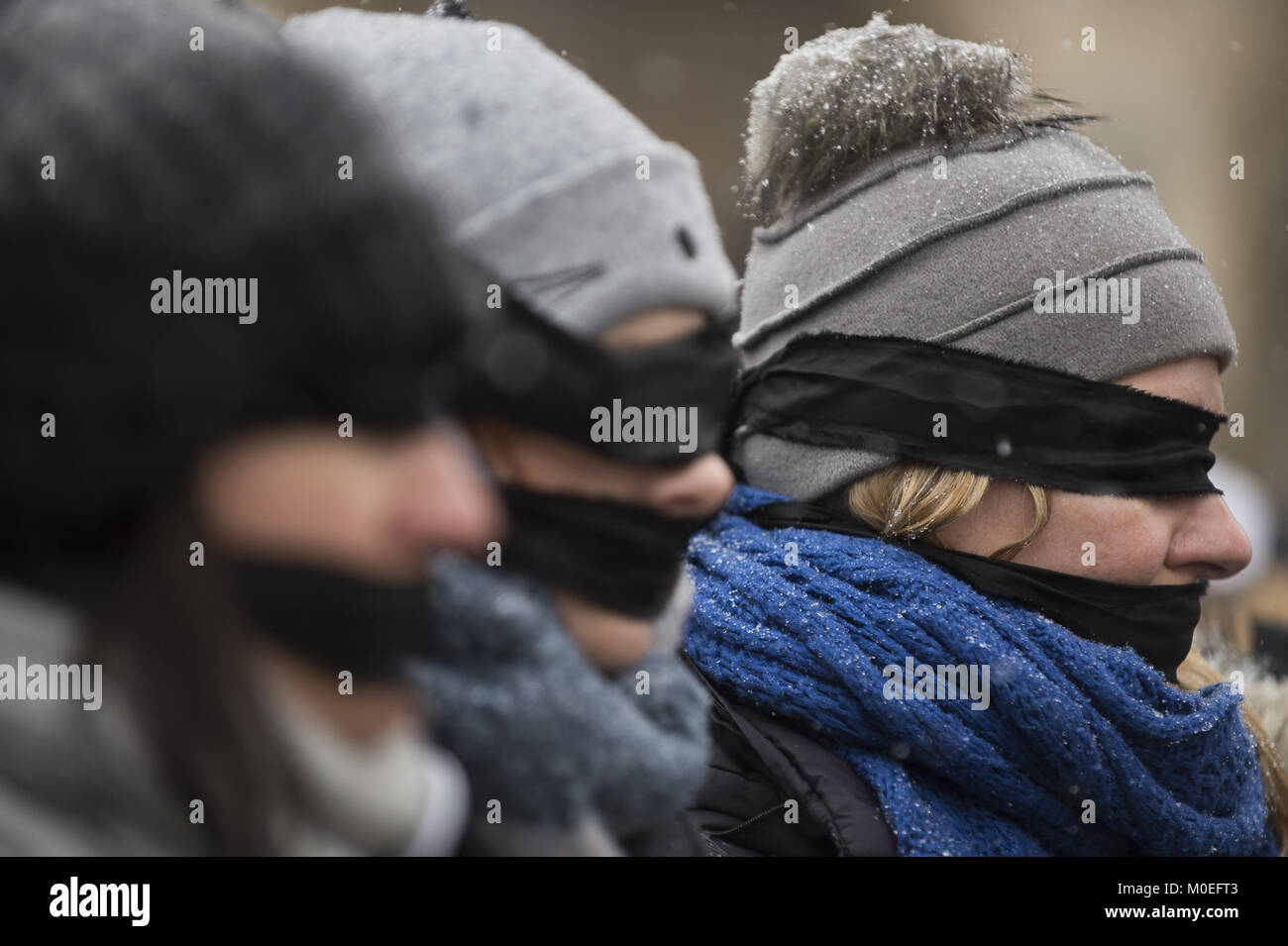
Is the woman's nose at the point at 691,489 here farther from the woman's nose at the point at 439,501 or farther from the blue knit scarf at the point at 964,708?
the blue knit scarf at the point at 964,708

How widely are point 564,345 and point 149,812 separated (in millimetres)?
521

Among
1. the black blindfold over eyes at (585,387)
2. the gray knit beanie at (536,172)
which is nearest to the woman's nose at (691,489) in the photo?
the black blindfold over eyes at (585,387)

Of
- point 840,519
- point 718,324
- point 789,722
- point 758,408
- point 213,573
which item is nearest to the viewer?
point 213,573

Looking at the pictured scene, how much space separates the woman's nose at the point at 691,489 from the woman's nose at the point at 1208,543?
3.86 ft

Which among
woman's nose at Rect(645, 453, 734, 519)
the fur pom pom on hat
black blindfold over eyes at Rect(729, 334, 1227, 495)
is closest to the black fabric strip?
black blindfold over eyes at Rect(729, 334, 1227, 495)

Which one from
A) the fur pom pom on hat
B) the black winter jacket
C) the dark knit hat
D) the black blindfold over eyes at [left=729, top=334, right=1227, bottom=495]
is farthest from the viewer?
the fur pom pom on hat

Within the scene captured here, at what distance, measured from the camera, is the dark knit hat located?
2.28 ft

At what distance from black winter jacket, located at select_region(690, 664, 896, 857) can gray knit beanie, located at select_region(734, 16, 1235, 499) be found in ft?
1.55

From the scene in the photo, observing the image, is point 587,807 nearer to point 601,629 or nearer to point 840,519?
point 601,629

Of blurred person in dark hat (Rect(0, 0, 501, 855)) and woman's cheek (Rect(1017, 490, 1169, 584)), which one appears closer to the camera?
blurred person in dark hat (Rect(0, 0, 501, 855))

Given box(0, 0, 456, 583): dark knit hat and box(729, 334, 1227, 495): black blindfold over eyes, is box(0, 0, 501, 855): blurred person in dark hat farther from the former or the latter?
box(729, 334, 1227, 495): black blindfold over eyes

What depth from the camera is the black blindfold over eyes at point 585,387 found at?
1.03 m

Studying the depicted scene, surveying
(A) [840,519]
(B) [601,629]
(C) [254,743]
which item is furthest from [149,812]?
(A) [840,519]

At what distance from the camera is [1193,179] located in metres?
5.91
